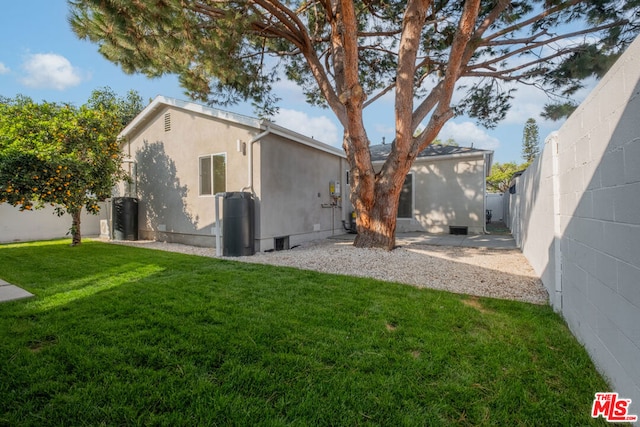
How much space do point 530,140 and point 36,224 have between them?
41.1 m

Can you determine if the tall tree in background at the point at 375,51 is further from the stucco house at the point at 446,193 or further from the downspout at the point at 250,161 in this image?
the stucco house at the point at 446,193

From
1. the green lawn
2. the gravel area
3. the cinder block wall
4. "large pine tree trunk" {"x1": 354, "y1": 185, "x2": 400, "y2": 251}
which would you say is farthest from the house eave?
the cinder block wall

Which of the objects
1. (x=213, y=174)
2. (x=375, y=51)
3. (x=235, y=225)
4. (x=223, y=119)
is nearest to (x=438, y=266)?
(x=235, y=225)

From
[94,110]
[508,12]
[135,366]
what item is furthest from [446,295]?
[94,110]

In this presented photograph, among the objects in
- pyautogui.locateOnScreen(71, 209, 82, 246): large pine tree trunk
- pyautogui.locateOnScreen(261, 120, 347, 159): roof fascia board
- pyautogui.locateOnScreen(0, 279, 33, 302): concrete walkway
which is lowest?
pyautogui.locateOnScreen(0, 279, 33, 302): concrete walkway

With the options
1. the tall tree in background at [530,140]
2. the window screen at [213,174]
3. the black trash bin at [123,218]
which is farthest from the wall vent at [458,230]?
the tall tree in background at [530,140]

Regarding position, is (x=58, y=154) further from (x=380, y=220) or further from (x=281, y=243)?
(x=380, y=220)

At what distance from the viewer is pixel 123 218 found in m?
9.09

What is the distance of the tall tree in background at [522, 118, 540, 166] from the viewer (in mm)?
31922

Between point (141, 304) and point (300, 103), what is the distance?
865cm

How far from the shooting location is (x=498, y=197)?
61.3 feet

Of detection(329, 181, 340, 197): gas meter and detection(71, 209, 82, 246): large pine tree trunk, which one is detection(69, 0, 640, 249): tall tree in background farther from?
detection(71, 209, 82, 246): large pine tree trunk

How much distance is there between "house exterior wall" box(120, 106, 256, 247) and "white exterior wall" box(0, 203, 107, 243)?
295 centimetres

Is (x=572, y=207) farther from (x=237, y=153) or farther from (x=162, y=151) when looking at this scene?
(x=162, y=151)
